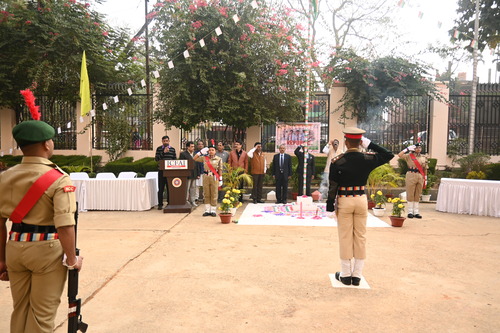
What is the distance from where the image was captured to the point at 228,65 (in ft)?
42.7

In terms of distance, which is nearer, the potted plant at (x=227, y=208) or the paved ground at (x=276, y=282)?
the paved ground at (x=276, y=282)

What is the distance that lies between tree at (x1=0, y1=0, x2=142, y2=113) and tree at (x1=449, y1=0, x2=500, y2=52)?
12.8 m

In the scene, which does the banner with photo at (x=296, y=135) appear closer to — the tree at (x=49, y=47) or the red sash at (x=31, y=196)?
the tree at (x=49, y=47)

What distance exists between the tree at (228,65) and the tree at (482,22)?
5932mm

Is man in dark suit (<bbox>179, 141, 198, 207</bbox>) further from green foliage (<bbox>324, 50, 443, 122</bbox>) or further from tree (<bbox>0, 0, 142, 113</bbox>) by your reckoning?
tree (<bbox>0, 0, 142, 113</bbox>)

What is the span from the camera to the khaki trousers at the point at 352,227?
473 cm

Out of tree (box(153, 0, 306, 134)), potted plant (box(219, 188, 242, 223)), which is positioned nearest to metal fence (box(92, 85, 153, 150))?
tree (box(153, 0, 306, 134))

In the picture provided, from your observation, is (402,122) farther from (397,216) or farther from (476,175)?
(397,216)

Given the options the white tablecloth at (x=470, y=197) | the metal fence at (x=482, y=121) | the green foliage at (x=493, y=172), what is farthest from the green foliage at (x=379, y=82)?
the white tablecloth at (x=470, y=197)

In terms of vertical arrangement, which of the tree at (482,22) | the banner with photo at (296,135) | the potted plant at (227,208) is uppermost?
the tree at (482,22)

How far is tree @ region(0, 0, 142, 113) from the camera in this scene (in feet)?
46.4

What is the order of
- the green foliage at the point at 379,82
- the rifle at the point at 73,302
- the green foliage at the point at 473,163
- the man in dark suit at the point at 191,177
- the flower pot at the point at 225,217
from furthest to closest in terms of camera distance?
the green foliage at the point at 379,82 → the green foliage at the point at 473,163 → the man in dark suit at the point at 191,177 → the flower pot at the point at 225,217 → the rifle at the point at 73,302

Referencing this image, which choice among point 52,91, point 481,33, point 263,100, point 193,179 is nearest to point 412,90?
point 481,33

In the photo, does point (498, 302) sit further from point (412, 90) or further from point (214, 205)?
point (412, 90)
